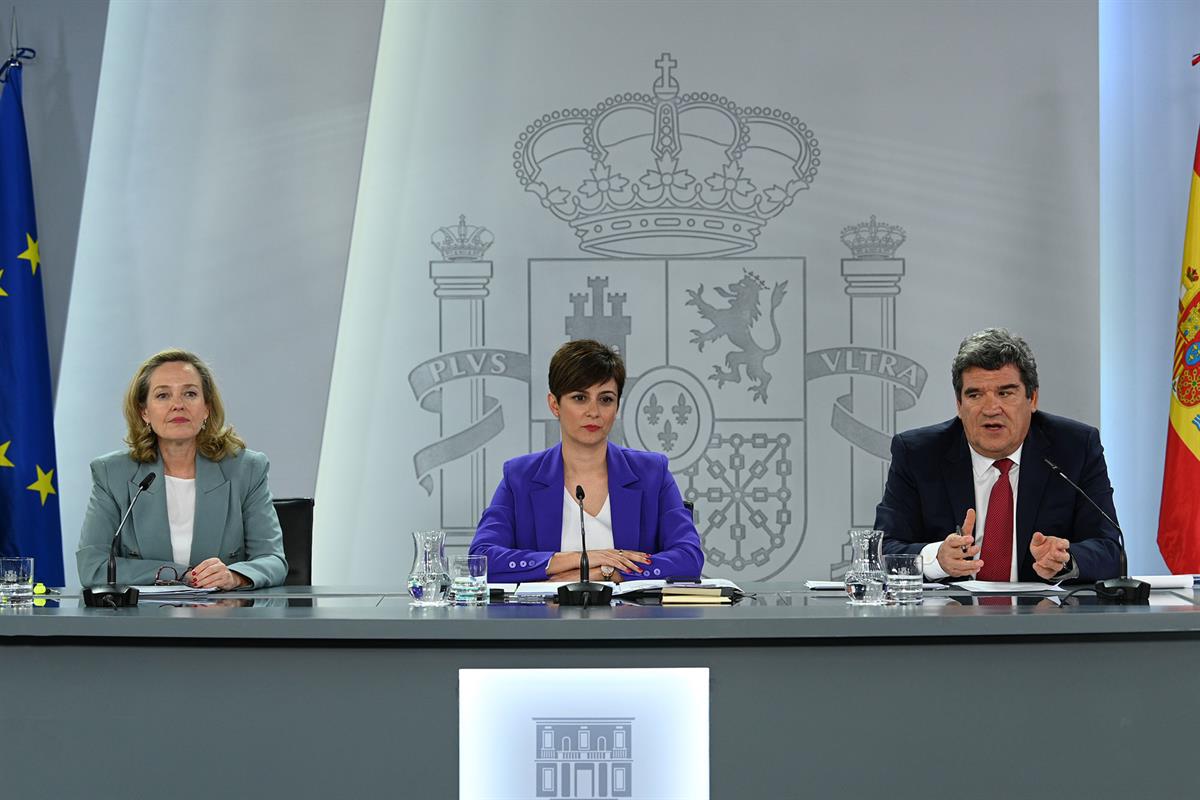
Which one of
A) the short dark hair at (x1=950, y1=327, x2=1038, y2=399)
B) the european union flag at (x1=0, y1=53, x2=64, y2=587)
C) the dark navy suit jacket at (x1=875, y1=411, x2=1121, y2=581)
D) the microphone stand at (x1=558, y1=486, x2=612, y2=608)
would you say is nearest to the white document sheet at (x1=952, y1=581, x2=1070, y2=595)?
the dark navy suit jacket at (x1=875, y1=411, x2=1121, y2=581)

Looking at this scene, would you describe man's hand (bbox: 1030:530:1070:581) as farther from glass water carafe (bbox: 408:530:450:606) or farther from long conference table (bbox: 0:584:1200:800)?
glass water carafe (bbox: 408:530:450:606)

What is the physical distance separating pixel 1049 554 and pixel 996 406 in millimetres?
372

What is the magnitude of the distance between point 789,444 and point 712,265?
2.31 feet

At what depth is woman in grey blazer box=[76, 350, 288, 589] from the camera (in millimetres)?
2734

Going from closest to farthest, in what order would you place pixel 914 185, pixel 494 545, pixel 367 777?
pixel 367 777, pixel 494 545, pixel 914 185

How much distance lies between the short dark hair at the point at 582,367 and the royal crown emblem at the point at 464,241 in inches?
58.5

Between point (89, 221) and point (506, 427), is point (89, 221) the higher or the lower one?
the higher one

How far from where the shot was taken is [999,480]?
2.73 m

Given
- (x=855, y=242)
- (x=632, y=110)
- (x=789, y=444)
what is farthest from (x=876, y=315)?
(x=632, y=110)

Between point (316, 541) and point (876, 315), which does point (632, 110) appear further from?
point (316, 541)

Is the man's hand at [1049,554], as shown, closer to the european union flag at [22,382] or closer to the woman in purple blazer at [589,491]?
the woman in purple blazer at [589,491]

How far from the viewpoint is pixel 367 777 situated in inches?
80.2

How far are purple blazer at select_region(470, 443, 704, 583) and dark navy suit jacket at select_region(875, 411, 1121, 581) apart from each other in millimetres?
515

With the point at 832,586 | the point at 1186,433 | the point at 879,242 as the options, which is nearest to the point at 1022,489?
the point at 832,586
